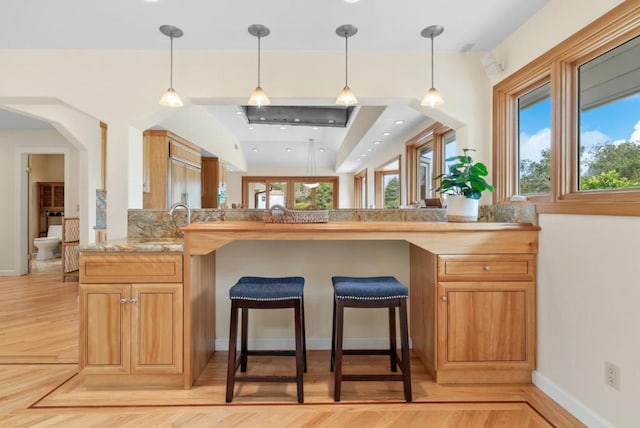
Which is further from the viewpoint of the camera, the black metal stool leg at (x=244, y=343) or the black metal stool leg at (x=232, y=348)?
the black metal stool leg at (x=244, y=343)

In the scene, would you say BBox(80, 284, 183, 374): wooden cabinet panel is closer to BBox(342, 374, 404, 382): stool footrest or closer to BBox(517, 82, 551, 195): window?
BBox(342, 374, 404, 382): stool footrest

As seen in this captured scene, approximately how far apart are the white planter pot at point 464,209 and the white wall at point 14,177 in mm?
5963

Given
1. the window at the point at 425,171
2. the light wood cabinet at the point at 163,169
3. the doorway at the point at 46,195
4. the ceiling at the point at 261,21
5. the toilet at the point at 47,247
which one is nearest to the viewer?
the ceiling at the point at 261,21

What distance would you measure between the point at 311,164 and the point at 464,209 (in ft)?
6.68

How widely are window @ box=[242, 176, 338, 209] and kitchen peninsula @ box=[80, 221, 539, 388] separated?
110 cm

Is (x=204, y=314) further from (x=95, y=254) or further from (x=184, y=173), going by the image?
(x=184, y=173)

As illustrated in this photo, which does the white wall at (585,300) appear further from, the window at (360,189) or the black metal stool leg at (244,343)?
the black metal stool leg at (244,343)

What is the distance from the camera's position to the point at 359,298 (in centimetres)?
203

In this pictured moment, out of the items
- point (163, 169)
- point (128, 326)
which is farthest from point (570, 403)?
point (163, 169)

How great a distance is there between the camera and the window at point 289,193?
11.0 feet

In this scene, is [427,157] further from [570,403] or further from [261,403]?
[261,403]

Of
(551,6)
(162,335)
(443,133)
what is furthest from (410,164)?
(162,335)

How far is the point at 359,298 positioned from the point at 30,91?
2.78 m

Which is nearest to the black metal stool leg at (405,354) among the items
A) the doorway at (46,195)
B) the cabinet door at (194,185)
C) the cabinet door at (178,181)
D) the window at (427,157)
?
the window at (427,157)
